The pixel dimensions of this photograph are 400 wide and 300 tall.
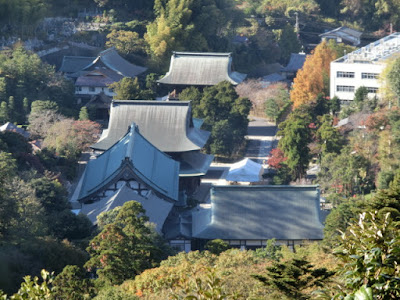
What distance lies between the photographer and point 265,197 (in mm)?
24578

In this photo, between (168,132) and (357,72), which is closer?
(168,132)

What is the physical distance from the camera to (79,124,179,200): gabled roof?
2547cm

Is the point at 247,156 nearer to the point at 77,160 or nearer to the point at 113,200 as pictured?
the point at 77,160

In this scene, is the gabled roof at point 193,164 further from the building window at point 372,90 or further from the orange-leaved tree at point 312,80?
the building window at point 372,90

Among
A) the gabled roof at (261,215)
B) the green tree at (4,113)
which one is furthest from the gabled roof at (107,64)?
the gabled roof at (261,215)

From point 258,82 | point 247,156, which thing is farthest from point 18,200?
point 258,82

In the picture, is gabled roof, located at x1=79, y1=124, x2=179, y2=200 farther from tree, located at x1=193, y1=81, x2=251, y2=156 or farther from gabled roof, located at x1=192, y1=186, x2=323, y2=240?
tree, located at x1=193, y1=81, x2=251, y2=156

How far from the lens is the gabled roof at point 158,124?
98.4ft

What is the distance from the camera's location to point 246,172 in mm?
30109

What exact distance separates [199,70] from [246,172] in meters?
10.4

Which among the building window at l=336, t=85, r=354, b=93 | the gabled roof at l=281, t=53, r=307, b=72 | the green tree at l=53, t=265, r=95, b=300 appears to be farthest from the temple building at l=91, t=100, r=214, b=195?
the gabled roof at l=281, t=53, r=307, b=72

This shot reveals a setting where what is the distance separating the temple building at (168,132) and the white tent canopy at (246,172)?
0.88 meters

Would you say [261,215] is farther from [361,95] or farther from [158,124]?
[361,95]

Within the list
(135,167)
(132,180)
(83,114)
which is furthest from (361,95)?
(132,180)
